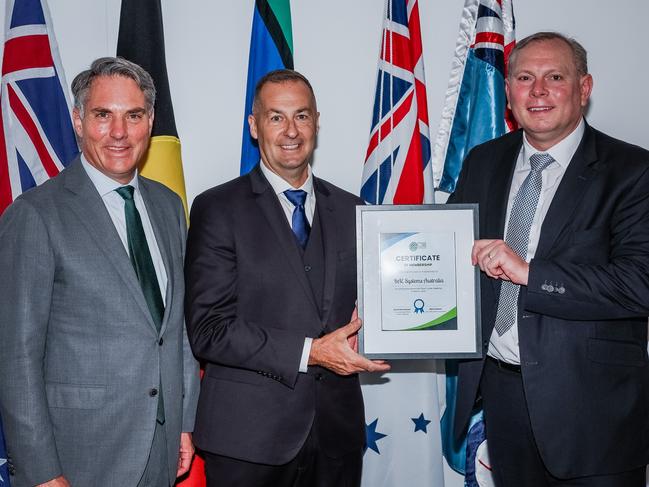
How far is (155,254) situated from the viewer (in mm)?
2561

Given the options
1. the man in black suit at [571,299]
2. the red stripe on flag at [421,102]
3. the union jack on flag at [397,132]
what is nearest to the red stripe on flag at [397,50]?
the union jack on flag at [397,132]

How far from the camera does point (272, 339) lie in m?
2.56

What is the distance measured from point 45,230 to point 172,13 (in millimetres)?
2241

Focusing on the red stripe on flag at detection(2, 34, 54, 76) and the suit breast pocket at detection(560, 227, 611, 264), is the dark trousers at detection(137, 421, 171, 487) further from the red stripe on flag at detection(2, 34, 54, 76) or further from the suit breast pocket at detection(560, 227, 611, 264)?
the red stripe on flag at detection(2, 34, 54, 76)

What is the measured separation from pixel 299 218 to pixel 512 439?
51.6 inches

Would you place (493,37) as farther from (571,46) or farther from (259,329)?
(259,329)

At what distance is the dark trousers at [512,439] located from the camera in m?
2.64

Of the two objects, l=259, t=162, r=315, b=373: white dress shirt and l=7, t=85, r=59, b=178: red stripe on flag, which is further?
l=7, t=85, r=59, b=178: red stripe on flag

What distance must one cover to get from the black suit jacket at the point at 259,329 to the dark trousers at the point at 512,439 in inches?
24.1

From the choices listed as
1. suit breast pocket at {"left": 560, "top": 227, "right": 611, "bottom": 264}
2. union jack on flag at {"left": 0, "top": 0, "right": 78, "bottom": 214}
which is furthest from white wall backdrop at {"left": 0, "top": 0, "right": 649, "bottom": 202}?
suit breast pocket at {"left": 560, "top": 227, "right": 611, "bottom": 264}

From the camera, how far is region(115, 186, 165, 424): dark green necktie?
2.44 metres

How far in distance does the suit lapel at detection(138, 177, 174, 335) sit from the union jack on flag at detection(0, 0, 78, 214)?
935 mm

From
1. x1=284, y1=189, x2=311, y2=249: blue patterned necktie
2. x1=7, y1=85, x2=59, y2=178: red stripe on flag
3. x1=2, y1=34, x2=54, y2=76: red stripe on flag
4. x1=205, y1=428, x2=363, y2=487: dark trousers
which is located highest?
x1=2, y1=34, x2=54, y2=76: red stripe on flag

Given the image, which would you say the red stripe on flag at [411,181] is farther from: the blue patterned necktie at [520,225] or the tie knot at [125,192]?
the tie knot at [125,192]
